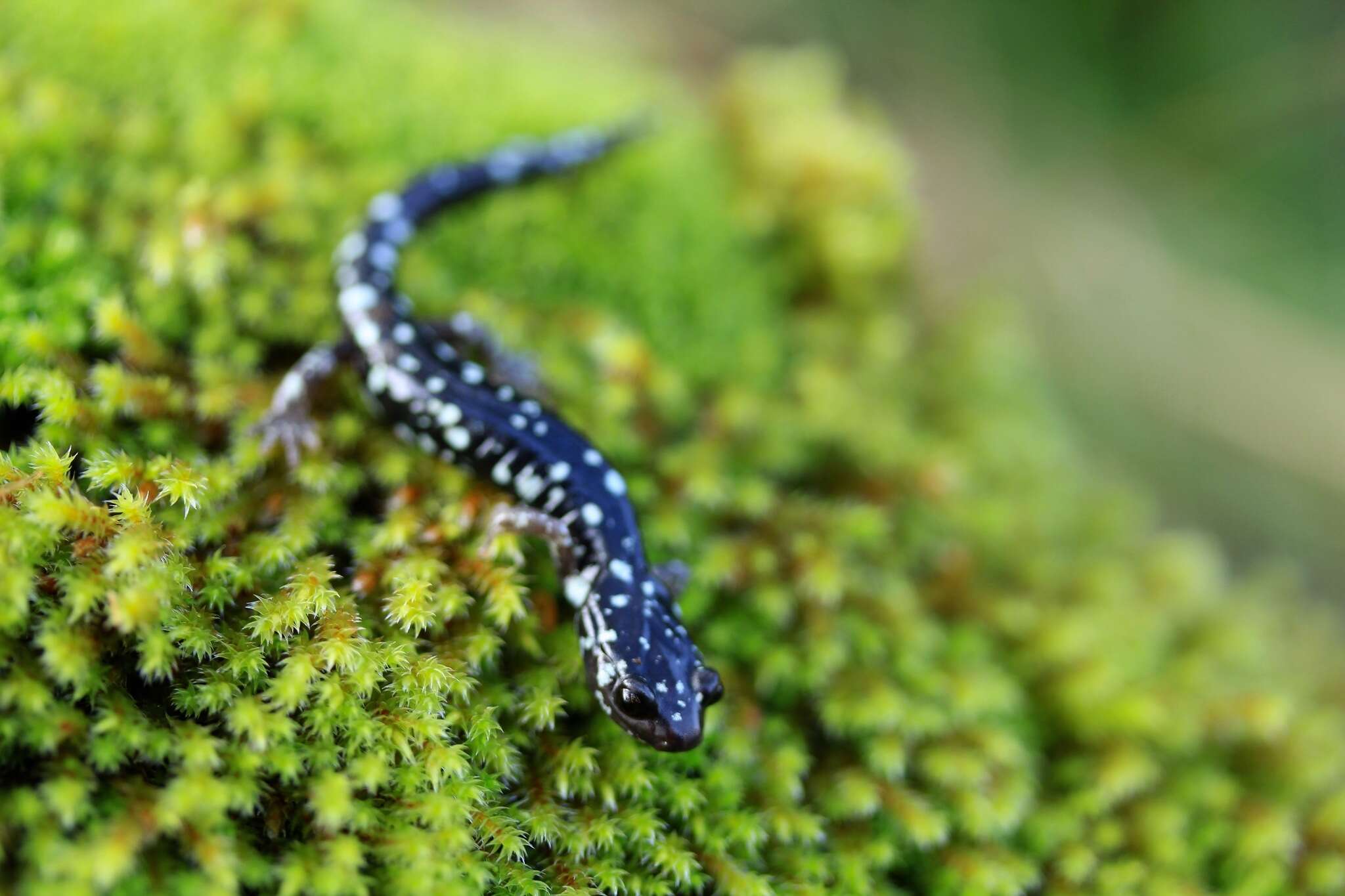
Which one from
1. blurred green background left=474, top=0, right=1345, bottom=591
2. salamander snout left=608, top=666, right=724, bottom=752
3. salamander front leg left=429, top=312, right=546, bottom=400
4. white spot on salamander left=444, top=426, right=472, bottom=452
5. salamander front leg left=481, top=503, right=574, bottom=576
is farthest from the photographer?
blurred green background left=474, top=0, right=1345, bottom=591

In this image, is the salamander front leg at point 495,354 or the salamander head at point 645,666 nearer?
the salamander head at point 645,666

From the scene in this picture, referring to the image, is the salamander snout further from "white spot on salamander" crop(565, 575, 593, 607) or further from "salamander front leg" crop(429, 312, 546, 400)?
"salamander front leg" crop(429, 312, 546, 400)

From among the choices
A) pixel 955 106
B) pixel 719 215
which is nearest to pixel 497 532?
pixel 719 215

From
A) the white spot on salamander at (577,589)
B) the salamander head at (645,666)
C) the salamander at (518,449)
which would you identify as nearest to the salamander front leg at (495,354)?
the salamander at (518,449)

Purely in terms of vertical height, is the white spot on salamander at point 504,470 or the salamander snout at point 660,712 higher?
the white spot on salamander at point 504,470

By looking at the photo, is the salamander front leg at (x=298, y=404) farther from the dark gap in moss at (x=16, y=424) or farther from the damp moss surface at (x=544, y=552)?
Result: the dark gap in moss at (x=16, y=424)

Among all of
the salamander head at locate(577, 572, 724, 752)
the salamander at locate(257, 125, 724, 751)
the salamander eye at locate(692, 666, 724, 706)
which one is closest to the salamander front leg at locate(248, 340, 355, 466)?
the salamander at locate(257, 125, 724, 751)

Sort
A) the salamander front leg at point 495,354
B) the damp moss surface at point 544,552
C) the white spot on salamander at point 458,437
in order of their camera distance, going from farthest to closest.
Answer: the salamander front leg at point 495,354
the white spot on salamander at point 458,437
the damp moss surface at point 544,552
